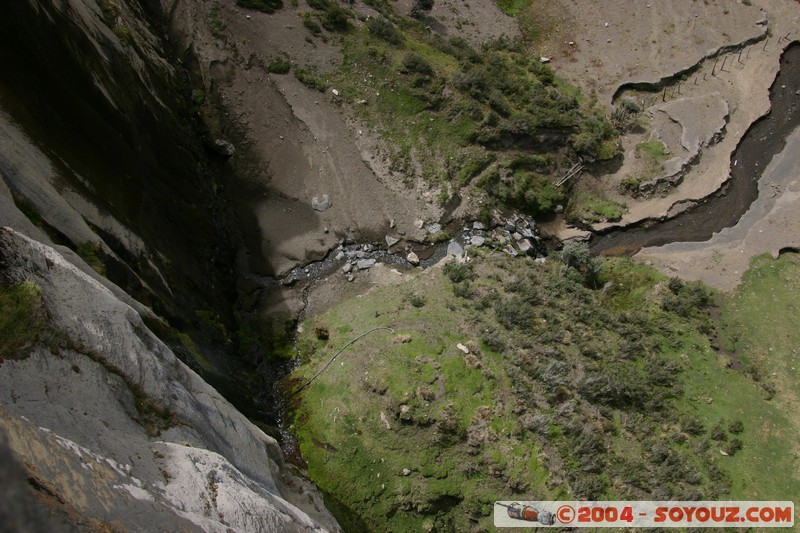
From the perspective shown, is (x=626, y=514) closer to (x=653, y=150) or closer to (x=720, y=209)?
(x=720, y=209)

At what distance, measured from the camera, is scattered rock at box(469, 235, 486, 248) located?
1174 inches

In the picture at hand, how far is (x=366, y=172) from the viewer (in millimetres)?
31047

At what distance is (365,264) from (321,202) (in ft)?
15.8

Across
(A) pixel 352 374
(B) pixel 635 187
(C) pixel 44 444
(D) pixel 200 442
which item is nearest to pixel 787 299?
(B) pixel 635 187

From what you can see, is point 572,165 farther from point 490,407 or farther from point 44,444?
point 44,444

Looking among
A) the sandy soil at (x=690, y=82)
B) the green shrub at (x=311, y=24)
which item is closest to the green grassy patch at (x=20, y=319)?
the green shrub at (x=311, y=24)

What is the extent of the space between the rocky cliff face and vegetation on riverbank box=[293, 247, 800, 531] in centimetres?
645

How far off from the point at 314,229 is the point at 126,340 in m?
17.4

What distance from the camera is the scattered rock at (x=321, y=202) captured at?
29844 mm

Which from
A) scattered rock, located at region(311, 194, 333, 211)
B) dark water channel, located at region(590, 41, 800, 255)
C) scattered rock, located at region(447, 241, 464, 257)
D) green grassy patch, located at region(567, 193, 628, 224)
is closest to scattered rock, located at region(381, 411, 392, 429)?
scattered rock, located at region(447, 241, 464, 257)

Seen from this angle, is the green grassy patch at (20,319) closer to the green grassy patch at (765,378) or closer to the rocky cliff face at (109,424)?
the rocky cliff face at (109,424)

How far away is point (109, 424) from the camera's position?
10.9 metres

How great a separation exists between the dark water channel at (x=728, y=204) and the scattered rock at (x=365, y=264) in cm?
1497

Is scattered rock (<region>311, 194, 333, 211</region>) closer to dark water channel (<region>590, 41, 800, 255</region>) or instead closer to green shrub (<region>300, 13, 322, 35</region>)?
green shrub (<region>300, 13, 322, 35</region>)
